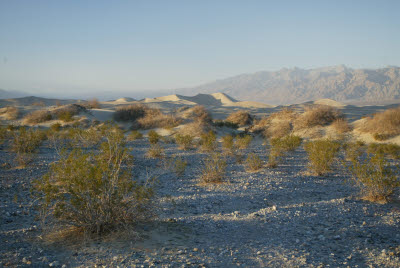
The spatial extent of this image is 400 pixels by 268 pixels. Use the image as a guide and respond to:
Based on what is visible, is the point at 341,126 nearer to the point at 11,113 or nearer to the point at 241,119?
the point at 241,119

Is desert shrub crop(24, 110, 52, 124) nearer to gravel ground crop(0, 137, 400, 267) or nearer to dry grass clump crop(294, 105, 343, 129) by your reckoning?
gravel ground crop(0, 137, 400, 267)

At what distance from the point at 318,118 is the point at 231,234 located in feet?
54.7

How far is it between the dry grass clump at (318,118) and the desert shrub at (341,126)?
78cm

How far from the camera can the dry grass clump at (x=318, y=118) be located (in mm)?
19500

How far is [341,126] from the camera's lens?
1809 cm

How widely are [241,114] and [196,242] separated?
72.3 ft

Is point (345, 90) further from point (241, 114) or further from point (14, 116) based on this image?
point (14, 116)

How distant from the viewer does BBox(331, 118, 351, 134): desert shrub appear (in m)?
17.9

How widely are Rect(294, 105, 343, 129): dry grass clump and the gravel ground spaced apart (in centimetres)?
1186

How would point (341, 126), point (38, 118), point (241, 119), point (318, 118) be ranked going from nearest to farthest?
1. point (341, 126)
2. point (318, 118)
3. point (38, 118)
4. point (241, 119)

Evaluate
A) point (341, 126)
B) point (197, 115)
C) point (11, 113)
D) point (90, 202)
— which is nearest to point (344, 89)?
point (197, 115)

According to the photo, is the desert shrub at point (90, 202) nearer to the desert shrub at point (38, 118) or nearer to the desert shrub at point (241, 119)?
the desert shrub at point (241, 119)

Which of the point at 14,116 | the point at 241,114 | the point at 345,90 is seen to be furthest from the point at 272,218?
the point at 345,90

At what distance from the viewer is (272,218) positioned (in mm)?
5504
